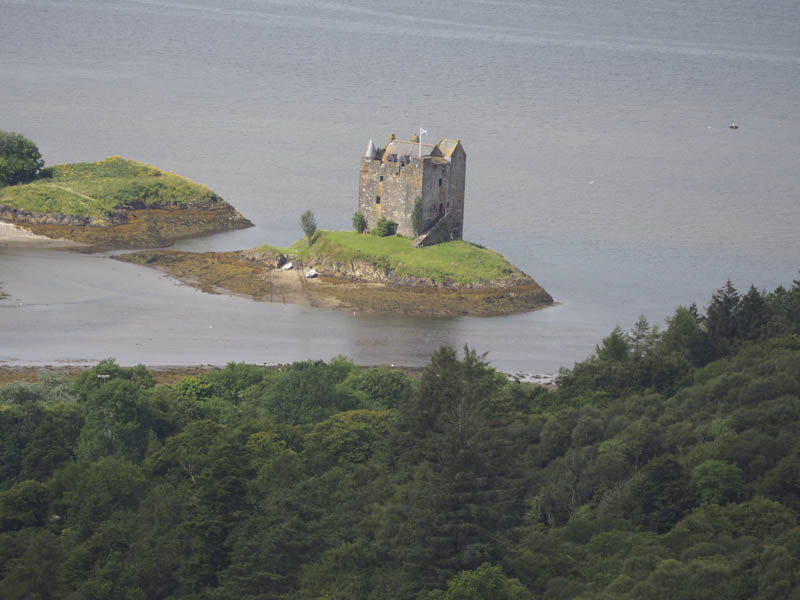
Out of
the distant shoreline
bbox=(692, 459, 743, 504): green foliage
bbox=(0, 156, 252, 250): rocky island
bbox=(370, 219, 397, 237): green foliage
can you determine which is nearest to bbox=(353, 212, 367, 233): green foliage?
bbox=(370, 219, 397, 237): green foliage

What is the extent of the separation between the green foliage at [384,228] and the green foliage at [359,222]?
79cm

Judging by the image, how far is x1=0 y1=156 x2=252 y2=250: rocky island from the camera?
92000 millimetres

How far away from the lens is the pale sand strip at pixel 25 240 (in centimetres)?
8888

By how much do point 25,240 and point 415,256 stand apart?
25.8 metres

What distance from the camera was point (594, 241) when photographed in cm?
9319

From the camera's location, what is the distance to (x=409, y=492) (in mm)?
37750

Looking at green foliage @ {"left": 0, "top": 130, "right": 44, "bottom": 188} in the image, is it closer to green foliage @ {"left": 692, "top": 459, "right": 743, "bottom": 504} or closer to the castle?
the castle

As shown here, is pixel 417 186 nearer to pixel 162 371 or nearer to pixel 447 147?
pixel 447 147

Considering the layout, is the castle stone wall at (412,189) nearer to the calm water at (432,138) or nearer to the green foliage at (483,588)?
the calm water at (432,138)

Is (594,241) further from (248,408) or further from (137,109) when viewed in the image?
(137,109)

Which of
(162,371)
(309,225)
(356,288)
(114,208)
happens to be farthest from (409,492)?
(114,208)

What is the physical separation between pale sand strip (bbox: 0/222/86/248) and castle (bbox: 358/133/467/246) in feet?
63.9

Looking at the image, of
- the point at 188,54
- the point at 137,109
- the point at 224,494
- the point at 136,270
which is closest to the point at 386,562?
the point at 224,494

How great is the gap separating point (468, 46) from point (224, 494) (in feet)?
514
